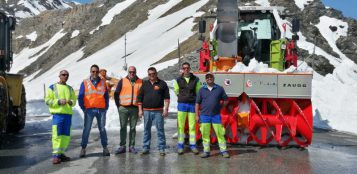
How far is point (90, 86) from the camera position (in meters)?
9.60

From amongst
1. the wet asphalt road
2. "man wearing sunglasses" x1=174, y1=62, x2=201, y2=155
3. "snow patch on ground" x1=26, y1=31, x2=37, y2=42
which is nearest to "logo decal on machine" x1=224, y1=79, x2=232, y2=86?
"man wearing sunglasses" x1=174, y1=62, x2=201, y2=155

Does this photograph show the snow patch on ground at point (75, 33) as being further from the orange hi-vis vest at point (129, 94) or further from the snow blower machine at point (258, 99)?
the orange hi-vis vest at point (129, 94)

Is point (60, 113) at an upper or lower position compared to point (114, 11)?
lower

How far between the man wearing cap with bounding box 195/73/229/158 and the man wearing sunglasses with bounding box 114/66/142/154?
125 cm

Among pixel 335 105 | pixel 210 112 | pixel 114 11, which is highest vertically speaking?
pixel 114 11

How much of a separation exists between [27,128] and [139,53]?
1841 inches

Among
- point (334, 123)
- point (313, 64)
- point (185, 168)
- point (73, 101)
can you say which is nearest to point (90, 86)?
point (73, 101)

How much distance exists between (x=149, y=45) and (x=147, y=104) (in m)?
53.0

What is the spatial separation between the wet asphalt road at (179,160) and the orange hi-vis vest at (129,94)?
1036 mm

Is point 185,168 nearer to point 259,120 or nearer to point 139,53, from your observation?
point 259,120

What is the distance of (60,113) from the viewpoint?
360 inches

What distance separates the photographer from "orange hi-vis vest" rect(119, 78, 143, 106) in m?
9.91

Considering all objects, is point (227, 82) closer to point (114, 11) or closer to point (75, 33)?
point (114, 11)

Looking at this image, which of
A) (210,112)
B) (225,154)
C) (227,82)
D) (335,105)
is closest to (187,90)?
(210,112)
